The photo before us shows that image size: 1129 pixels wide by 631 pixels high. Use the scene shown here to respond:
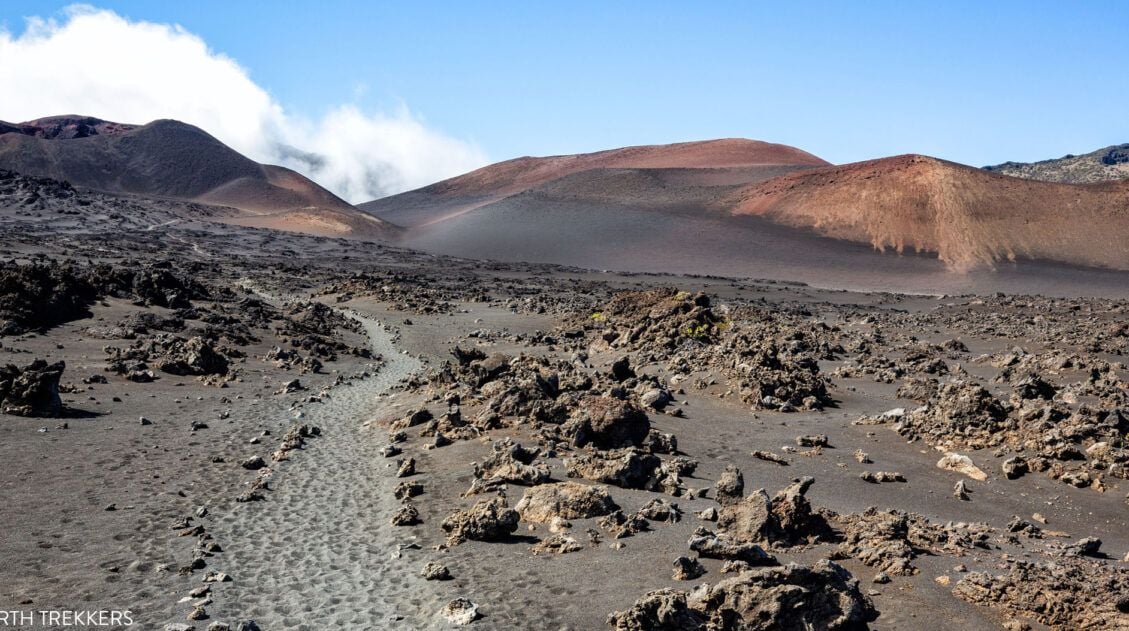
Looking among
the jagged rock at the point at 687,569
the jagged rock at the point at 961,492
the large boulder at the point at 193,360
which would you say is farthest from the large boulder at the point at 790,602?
the large boulder at the point at 193,360

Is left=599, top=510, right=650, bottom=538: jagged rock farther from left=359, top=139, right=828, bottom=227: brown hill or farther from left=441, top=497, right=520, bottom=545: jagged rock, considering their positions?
left=359, top=139, right=828, bottom=227: brown hill

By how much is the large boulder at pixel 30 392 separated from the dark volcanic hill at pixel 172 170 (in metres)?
77.3

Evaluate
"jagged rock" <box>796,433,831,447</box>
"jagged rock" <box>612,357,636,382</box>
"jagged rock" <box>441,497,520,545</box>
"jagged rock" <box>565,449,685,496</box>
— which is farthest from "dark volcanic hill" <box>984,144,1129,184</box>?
"jagged rock" <box>441,497,520,545</box>

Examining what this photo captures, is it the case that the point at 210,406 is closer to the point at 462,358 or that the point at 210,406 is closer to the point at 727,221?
the point at 462,358

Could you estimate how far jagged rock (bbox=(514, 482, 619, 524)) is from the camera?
7258mm

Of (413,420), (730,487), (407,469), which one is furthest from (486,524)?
(413,420)

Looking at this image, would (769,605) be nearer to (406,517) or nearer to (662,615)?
(662,615)

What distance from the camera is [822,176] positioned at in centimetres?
7519

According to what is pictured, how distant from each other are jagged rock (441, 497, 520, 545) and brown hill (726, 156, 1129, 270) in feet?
190

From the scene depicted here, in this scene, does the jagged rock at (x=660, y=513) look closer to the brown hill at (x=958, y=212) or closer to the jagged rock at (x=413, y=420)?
the jagged rock at (x=413, y=420)

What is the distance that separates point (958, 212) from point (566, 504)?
64651mm

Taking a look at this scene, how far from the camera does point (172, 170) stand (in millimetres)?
109375

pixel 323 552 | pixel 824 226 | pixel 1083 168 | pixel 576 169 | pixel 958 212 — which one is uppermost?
pixel 576 169

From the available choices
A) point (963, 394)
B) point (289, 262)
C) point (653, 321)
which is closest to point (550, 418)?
point (963, 394)
